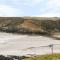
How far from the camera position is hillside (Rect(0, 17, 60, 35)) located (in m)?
54.7

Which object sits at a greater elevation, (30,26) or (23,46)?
(30,26)

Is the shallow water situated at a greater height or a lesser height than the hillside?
lesser

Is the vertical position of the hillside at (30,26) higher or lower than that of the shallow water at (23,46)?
higher

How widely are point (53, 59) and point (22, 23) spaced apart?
3993 centimetres

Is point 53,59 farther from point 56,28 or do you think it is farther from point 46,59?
point 56,28

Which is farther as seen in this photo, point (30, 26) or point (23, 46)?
point (30, 26)

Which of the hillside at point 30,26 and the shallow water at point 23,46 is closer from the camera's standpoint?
the shallow water at point 23,46

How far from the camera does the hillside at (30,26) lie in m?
54.7

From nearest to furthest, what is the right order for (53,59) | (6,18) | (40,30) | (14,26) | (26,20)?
1. (53,59)
2. (40,30)
3. (14,26)
4. (26,20)
5. (6,18)

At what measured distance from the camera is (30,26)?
5800 cm

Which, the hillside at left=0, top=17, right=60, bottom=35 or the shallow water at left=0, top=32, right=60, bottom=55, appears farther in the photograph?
the hillside at left=0, top=17, right=60, bottom=35

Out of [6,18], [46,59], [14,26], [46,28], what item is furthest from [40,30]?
[46,59]

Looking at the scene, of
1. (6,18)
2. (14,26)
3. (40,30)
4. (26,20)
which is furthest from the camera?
(6,18)

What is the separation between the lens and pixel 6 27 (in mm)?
58812
